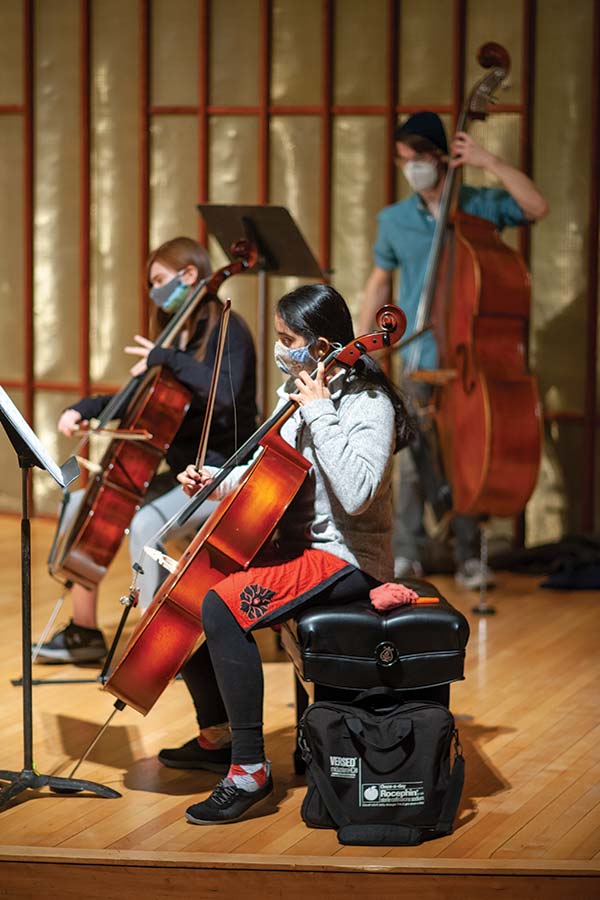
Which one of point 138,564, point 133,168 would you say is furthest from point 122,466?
point 133,168

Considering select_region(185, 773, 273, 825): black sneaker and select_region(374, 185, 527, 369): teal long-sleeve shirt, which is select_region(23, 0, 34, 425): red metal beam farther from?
select_region(185, 773, 273, 825): black sneaker

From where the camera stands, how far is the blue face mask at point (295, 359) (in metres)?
2.61

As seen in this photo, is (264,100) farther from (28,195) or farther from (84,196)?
(28,195)

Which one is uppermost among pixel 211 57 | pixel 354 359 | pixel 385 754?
pixel 211 57

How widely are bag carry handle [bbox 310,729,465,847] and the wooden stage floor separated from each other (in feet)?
0.07

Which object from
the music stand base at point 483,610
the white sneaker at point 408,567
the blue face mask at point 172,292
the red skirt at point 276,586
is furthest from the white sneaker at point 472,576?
the red skirt at point 276,586

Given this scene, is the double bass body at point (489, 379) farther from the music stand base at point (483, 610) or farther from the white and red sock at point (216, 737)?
the white and red sock at point (216, 737)

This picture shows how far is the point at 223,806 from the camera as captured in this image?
2.60m

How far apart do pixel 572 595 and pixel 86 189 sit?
2.76 meters

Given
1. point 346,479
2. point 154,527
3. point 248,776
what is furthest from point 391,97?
point 248,776

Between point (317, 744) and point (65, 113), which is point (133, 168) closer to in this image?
point (65, 113)

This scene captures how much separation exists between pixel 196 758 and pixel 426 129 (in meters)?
2.39

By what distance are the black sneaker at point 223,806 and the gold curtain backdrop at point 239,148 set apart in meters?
2.97

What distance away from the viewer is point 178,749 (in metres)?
2.96
